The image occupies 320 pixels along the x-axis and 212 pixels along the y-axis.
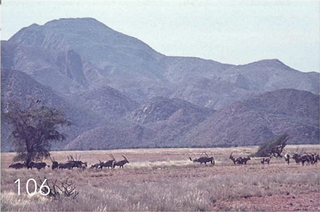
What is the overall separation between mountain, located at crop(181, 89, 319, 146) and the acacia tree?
2332 inches

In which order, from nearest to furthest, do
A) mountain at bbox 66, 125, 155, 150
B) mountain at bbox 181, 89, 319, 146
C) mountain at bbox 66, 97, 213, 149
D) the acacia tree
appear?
the acacia tree, mountain at bbox 181, 89, 319, 146, mountain at bbox 66, 125, 155, 150, mountain at bbox 66, 97, 213, 149

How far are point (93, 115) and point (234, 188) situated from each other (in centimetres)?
10556

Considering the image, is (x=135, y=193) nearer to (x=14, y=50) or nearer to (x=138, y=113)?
(x=138, y=113)

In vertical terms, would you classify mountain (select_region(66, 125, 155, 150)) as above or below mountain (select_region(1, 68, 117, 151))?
below

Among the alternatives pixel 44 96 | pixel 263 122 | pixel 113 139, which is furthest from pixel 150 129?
pixel 263 122

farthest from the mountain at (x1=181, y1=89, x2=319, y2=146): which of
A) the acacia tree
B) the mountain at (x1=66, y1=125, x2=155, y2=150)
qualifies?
the acacia tree

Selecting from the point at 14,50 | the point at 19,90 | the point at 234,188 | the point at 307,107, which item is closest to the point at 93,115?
the point at 19,90

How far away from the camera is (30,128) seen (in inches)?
1644

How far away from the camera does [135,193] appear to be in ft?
63.6

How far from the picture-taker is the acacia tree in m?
41.5

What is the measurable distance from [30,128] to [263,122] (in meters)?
69.2

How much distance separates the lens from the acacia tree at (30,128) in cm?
4153

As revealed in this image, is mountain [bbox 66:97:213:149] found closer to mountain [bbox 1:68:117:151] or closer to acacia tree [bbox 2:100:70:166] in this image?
mountain [bbox 1:68:117:151]

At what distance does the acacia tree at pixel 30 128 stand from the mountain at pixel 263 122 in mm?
59227
